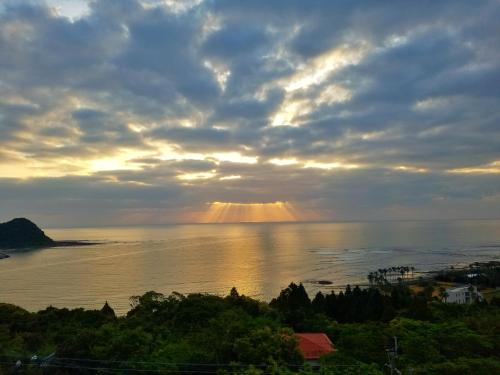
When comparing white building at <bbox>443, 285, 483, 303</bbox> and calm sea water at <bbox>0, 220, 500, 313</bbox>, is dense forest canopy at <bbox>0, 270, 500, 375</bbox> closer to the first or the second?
white building at <bbox>443, 285, 483, 303</bbox>

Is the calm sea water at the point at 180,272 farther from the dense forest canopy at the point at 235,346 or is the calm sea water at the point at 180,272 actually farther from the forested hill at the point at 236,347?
the dense forest canopy at the point at 235,346

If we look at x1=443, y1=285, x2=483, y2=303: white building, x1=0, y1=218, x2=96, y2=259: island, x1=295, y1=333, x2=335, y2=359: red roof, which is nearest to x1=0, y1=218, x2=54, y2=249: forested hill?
x1=0, y1=218, x2=96, y2=259: island

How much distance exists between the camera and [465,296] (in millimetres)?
58875

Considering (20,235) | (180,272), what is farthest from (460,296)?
(20,235)

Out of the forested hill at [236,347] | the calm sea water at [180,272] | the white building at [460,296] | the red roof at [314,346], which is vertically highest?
the forested hill at [236,347]

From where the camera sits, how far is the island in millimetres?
155875

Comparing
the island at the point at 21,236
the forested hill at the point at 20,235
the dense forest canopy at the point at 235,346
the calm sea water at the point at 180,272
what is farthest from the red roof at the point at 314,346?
the forested hill at the point at 20,235

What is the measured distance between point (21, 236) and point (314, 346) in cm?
16594

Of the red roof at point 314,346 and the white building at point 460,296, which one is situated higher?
the red roof at point 314,346

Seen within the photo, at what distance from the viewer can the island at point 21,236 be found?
156 meters

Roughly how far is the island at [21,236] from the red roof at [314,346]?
153 metres

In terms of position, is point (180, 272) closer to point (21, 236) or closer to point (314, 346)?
point (314, 346)

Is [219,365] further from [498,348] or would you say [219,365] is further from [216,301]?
[216,301]

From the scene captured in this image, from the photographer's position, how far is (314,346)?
875 inches
